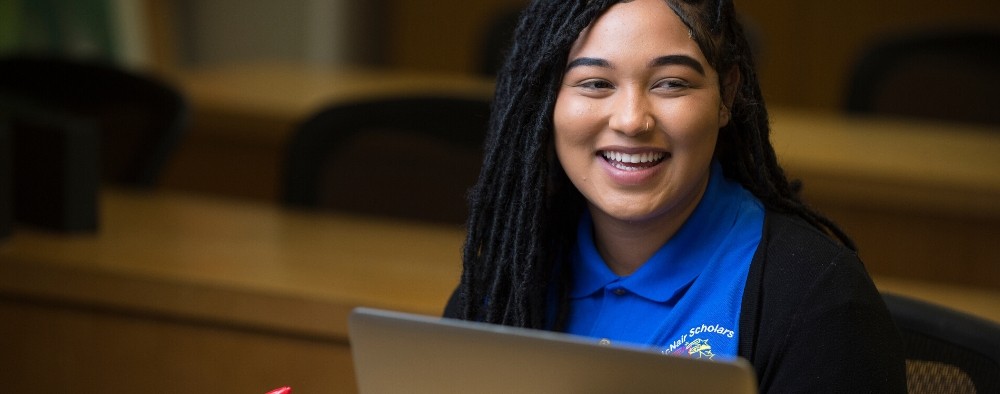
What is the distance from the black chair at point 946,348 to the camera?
1260mm

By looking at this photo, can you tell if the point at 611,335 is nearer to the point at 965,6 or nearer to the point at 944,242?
the point at 944,242

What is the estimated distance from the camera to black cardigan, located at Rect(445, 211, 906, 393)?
1.02 metres

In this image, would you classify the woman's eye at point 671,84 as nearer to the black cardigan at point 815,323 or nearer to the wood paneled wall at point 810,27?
the black cardigan at point 815,323

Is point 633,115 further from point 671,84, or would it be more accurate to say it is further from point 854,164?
point 854,164

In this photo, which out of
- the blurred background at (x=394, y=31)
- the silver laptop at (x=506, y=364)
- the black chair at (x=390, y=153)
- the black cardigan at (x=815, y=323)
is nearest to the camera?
the silver laptop at (x=506, y=364)

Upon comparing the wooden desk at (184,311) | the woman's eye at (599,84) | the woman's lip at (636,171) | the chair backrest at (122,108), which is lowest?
the wooden desk at (184,311)

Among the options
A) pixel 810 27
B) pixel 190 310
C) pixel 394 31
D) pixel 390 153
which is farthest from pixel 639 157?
pixel 394 31

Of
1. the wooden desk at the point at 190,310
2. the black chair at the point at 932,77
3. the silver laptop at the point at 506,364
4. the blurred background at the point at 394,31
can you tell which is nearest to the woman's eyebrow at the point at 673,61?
the silver laptop at the point at 506,364

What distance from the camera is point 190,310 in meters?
1.70

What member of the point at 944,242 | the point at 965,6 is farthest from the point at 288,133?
the point at 965,6

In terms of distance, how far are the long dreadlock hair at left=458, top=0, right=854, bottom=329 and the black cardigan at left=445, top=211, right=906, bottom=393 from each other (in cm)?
10

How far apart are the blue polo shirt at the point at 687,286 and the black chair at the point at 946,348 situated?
23cm

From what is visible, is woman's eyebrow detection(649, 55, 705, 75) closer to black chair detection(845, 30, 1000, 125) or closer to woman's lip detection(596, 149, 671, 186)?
woman's lip detection(596, 149, 671, 186)

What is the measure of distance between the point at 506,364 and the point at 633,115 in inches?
11.7
